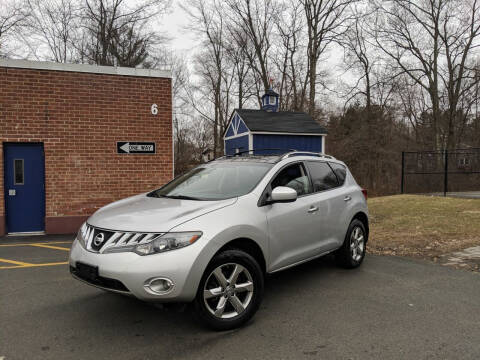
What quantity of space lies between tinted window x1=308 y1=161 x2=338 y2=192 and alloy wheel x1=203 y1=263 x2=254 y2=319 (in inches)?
68.4

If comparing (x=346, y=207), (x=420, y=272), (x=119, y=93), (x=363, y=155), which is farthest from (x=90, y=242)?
(x=363, y=155)

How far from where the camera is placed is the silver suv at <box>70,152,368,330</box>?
294 cm

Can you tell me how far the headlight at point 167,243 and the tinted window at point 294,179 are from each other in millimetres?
1355

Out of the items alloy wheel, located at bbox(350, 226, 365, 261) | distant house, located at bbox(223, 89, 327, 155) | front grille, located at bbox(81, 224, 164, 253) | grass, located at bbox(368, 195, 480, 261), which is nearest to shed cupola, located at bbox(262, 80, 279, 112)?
distant house, located at bbox(223, 89, 327, 155)

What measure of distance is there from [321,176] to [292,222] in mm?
1146

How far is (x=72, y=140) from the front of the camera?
829cm

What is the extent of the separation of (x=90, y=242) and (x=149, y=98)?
20.2 feet

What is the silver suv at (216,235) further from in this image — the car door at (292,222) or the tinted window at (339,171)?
the tinted window at (339,171)

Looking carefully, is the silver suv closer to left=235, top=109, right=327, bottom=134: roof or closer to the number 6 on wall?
the number 6 on wall

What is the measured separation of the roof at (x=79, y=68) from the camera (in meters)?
7.92

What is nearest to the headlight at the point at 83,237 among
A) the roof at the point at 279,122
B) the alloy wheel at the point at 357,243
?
the alloy wheel at the point at 357,243

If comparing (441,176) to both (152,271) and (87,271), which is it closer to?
(152,271)

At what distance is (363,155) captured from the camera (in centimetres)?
2988

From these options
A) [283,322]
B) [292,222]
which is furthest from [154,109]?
[283,322]
